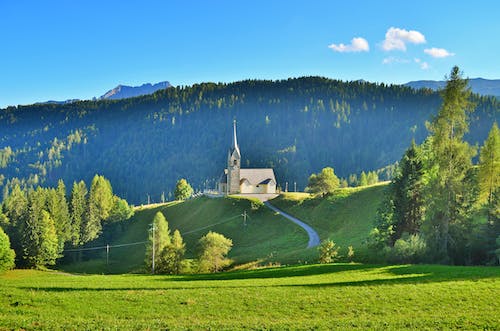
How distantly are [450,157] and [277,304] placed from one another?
84.2 ft

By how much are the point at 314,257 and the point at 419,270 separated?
19970mm

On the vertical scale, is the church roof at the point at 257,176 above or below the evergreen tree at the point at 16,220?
above

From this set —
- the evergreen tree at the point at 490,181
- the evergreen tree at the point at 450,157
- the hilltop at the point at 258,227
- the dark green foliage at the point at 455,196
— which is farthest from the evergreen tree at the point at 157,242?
the evergreen tree at the point at 490,181

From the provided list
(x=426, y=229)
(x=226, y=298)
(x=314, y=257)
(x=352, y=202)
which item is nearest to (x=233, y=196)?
(x=352, y=202)

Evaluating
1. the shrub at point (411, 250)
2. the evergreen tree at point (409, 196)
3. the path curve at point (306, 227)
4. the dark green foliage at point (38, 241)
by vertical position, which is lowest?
the dark green foliage at point (38, 241)

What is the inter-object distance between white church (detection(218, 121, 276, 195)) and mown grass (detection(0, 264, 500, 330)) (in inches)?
3248

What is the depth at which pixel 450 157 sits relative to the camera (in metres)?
40.8

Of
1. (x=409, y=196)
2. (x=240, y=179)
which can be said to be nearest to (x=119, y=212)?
(x=240, y=179)

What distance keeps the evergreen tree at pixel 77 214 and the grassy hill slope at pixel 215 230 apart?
5028mm

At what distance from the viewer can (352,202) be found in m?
85.8

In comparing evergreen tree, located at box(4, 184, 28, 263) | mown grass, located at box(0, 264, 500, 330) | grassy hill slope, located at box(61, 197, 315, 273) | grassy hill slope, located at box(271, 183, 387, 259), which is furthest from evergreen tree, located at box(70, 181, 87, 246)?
mown grass, located at box(0, 264, 500, 330)

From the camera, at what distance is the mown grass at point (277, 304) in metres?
21.7

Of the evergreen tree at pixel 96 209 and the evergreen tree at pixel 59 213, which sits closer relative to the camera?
the evergreen tree at pixel 59 213

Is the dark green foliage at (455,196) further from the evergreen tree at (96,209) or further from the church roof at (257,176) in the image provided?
the evergreen tree at (96,209)
